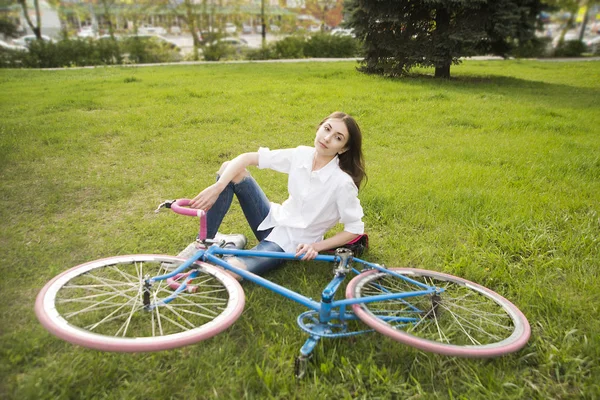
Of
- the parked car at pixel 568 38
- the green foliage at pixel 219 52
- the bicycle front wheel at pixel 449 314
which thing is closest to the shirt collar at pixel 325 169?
the bicycle front wheel at pixel 449 314

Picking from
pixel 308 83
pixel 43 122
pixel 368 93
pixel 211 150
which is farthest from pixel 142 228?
pixel 308 83

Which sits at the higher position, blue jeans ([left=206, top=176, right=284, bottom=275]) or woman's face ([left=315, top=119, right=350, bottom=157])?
woman's face ([left=315, top=119, right=350, bottom=157])

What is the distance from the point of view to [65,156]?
207 inches

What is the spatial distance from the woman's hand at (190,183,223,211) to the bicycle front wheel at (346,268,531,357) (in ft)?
3.28

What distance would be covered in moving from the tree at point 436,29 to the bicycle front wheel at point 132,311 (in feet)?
31.9

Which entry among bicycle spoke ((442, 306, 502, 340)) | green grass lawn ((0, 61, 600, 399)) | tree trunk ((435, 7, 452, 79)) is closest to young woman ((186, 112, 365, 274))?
green grass lawn ((0, 61, 600, 399))

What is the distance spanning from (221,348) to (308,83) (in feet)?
28.8

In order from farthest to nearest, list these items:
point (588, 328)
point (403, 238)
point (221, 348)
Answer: point (403, 238)
point (588, 328)
point (221, 348)

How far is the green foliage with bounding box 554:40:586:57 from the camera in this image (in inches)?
845

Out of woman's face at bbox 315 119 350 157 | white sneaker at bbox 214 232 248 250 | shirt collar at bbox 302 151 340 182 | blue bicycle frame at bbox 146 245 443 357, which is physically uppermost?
woman's face at bbox 315 119 350 157

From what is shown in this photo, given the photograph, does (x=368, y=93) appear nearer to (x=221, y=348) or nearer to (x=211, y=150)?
(x=211, y=150)

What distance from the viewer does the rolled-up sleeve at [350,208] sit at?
263 cm

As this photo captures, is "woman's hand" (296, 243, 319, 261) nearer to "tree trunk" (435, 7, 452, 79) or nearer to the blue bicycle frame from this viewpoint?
the blue bicycle frame

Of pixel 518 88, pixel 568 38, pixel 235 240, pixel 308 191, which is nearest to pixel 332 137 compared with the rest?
pixel 308 191
